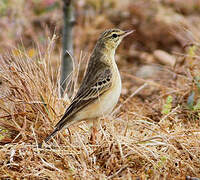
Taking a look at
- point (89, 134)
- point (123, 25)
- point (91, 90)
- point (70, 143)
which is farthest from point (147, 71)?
point (70, 143)

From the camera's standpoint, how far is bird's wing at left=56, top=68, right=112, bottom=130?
4.49 meters

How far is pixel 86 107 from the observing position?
4.55 meters

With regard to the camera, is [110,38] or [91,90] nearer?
[91,90]

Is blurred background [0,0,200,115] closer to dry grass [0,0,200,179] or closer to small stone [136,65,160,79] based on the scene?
small stone [136,65,160,79]

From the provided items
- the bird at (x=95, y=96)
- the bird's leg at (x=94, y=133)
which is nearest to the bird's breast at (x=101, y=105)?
the bird at (x=95, y=96)

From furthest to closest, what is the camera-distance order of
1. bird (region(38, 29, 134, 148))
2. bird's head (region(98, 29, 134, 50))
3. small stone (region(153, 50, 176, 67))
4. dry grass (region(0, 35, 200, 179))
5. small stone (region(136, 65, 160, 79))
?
small stone (region(153, 50, 176, 67)), small stone (region(136, 65, 160, 79)), bird's head (region(98, 29, 134, 50)), bird (region(38, 29, 134, 148)), dry grass (region(0, 35, 200, 179))

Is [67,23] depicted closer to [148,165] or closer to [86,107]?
[86,107]

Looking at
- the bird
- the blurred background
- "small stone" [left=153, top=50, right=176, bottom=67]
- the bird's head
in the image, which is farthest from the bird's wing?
"small stone" [left=153, top=50, right=176, bottom=67]

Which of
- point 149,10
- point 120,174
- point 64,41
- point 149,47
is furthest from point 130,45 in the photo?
point 120,174

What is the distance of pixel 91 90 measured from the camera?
4.61 metres

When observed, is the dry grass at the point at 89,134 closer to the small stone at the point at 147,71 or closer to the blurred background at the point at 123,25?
the small stone at the point at 147,71

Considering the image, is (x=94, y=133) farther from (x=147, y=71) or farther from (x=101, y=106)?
(x=147, y=71)

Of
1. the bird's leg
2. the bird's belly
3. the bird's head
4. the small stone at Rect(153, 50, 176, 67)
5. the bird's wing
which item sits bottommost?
the small stone at Rect(153, 50, 176, 67)

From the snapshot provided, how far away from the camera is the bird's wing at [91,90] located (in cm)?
449
